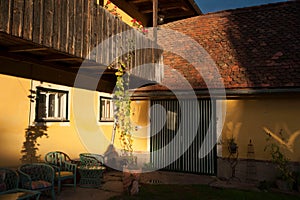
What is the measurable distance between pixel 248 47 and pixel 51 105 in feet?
22.6

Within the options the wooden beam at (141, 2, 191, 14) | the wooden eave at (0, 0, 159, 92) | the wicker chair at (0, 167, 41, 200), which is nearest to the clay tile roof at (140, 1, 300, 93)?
the wooden beam at (141, 2, 191, 14)

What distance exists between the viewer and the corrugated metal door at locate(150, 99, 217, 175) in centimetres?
927

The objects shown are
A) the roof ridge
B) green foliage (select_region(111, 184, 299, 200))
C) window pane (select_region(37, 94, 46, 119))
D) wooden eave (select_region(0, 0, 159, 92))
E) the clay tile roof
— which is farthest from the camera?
the roof ridge

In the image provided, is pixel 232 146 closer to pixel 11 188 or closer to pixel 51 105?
pixel 51 105

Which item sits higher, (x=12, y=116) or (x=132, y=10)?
(x=132, y=10)

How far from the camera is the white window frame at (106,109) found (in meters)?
9.52

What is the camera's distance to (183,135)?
32.1 ft

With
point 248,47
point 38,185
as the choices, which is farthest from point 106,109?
point 248,47

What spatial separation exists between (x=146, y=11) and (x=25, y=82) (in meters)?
7.43

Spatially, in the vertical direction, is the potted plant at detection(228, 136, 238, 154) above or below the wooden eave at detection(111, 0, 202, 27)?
below

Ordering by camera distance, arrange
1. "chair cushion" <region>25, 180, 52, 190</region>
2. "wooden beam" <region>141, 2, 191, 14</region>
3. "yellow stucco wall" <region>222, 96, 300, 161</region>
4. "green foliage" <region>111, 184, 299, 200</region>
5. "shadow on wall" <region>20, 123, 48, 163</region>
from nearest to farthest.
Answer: "chair cushion" <region>25, 180, 52, 190</region>
"shadow on wall" <region>20, 123, 48, 163</region>
"green foliage" <region>111, 184, 299, 200</region>
"yellow stucco wall" <region>222, 96, 300, 161</region>
"wooden beam" <region>141, 2, 191, 14</region>

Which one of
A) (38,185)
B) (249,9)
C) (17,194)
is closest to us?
(17,194)

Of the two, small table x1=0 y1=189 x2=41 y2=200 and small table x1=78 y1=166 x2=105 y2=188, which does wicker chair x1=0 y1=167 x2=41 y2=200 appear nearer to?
small table x1=0 y1=189 x2=41 y2=200

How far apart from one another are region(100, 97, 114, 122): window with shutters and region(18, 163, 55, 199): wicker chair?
11.6 ft
